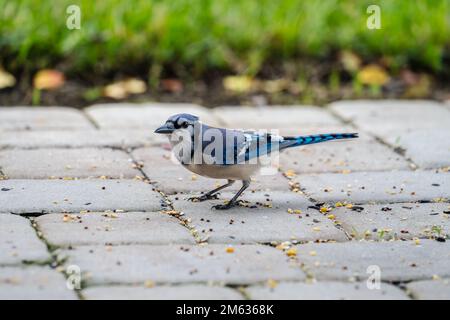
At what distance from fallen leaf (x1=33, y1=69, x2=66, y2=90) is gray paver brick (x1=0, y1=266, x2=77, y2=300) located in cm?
335

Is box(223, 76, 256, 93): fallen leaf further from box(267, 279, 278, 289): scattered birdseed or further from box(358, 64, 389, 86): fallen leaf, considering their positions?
box(267, 279, 278, 289): scattered birdseed

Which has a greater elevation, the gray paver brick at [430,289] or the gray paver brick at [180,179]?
the gray paver brick at [180,179]

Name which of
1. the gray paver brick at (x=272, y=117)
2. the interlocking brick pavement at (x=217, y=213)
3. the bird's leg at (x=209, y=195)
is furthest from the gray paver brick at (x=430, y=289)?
the gray paver brick at (x=272, y=117)

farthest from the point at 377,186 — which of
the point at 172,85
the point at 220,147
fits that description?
the point at 172,85

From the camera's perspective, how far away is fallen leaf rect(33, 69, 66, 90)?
6.94 meters

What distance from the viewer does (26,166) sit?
5270 mm

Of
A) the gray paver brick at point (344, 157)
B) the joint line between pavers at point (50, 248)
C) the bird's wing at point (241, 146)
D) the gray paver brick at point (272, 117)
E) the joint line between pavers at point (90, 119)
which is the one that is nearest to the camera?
the joint line between pavers at point (50, 248)

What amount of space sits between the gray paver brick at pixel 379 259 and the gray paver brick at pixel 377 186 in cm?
71

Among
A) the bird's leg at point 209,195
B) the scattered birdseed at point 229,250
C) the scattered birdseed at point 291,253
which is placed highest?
the bird's leg at point 209,195

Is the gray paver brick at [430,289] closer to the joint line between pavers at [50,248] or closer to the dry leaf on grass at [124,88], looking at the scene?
the joint line between pavers at [50,248]

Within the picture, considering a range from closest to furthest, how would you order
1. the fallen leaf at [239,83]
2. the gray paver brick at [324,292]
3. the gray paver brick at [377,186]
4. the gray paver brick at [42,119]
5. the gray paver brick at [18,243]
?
the gray paver brick at [324,292] < the gray paver brick at [18,243] < the gray paver brick at [377,186] < the gray paver brick at [42,119] < the fallen leaf at [239,83]

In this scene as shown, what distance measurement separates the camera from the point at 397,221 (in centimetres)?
458

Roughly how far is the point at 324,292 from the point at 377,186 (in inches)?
63.5

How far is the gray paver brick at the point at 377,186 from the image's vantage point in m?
4.97
